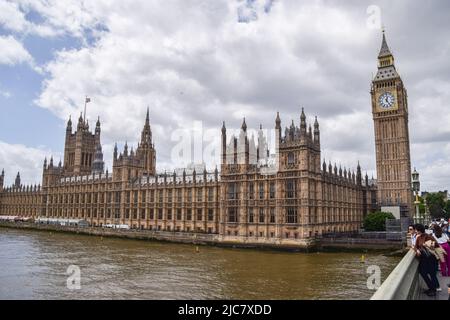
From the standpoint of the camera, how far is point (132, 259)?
171 ft

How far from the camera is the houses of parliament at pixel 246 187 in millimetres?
66250

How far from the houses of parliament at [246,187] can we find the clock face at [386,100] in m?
0.26

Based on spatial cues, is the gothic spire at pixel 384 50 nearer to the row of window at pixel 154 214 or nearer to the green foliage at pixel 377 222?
the green foliage at pixel 377 222

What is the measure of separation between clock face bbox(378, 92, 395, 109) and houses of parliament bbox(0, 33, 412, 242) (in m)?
0.26

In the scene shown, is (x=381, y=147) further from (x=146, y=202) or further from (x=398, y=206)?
(x=146, y=202)

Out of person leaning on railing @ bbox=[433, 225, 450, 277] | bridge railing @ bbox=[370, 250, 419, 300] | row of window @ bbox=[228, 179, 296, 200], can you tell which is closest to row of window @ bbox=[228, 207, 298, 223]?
row of window @ bbox=[228, 179, 296, 200]

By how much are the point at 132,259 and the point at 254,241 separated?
24028mm

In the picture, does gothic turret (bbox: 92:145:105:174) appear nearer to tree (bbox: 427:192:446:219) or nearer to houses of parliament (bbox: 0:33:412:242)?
houses of parliament (bbox: 0:33:412:242)

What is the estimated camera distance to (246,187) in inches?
2805

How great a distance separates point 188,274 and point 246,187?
33.1 metres

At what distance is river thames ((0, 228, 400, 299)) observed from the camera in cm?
3117

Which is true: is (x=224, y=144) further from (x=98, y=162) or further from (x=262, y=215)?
(x=98, y=162)
